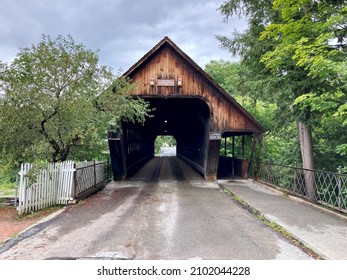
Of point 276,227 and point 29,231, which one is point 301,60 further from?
point 29,231

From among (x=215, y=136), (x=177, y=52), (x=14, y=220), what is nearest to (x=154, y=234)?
(x=14, y=220)

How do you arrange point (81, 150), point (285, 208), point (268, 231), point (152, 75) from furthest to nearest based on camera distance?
1. point (152, 75)
2. point (81, 150)
3. point (285, 208)
4. point (268, 231)

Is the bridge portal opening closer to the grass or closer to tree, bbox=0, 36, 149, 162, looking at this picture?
tree, bbox=0, 36, 149, 162

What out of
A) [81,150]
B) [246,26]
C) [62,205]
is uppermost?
[246,26]

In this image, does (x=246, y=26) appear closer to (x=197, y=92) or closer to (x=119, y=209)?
(x=197, y=92)

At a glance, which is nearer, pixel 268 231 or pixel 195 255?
pixel 195 255

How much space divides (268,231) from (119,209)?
16.0ft

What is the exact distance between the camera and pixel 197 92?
14664 mm

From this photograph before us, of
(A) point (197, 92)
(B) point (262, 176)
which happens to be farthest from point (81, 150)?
(B) point (262, 176)

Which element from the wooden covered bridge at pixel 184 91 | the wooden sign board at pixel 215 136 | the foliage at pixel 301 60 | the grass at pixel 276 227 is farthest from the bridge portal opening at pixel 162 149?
the grass at pixel 276 227

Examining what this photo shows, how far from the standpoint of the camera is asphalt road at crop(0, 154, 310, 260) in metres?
4.74

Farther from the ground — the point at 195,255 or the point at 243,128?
the point at 243,128

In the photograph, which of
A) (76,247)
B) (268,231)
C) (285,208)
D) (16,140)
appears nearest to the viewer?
(76,247)

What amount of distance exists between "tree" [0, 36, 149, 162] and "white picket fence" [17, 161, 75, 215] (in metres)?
0.80
